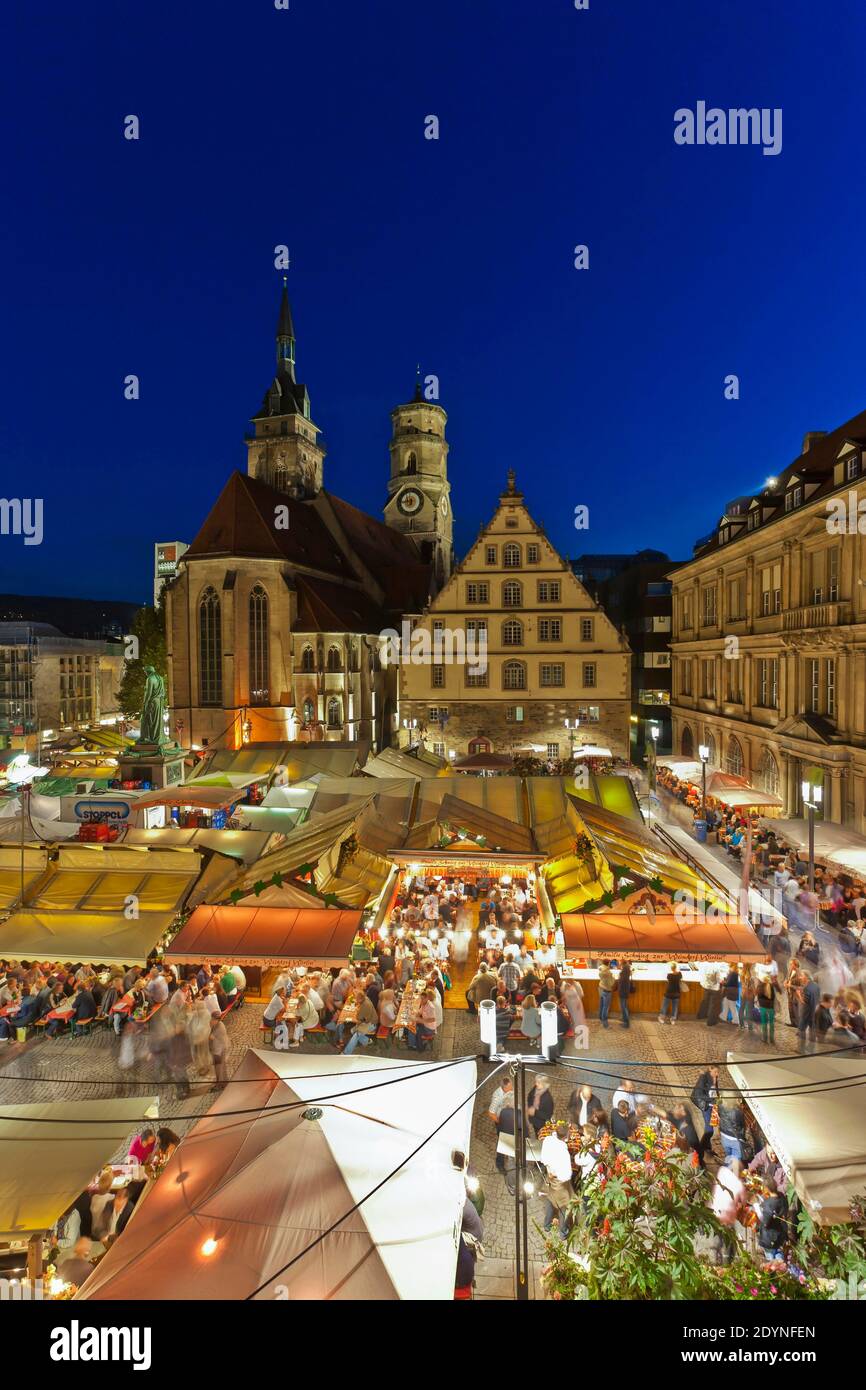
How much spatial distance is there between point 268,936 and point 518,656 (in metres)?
25.0

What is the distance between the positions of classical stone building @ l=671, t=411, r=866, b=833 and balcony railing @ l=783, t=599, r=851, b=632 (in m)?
0.05

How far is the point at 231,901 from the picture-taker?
12289 mm

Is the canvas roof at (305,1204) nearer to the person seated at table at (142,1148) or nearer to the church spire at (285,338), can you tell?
the person seated at table at (142,1148)

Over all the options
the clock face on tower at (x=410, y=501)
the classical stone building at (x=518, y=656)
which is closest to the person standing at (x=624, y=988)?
the classical stone building at (x=518, y=656)

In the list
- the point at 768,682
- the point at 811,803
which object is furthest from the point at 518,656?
the point at 811,803

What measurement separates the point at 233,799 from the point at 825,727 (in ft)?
63.7

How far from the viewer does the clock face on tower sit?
6806 cm

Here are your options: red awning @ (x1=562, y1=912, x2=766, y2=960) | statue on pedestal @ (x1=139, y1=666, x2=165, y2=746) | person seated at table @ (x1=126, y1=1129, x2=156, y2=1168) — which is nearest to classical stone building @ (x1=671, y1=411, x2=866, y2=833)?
red awning @ (x1=562, y1=912, x2=766, y2=960)

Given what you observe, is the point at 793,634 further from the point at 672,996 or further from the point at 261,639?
the point at 261,639

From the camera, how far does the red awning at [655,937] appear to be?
10562 mm

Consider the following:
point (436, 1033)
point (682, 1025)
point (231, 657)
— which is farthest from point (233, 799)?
point (231, 657)

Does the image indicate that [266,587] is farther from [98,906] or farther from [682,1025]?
Result: [682,1025]

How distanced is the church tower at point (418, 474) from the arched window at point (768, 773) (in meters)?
43.5

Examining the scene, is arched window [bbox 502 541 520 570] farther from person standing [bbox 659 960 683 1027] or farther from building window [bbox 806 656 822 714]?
person standing [bbox 659 960 683 1027]
